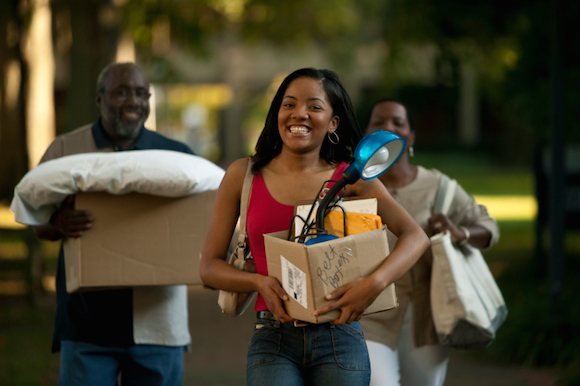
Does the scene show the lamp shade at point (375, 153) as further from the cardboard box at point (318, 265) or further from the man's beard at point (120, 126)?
the man's beard at point (120, 126)

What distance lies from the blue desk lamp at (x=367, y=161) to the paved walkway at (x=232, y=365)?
439 cm

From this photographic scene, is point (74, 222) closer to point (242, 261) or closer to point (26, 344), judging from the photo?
point (242, 261)

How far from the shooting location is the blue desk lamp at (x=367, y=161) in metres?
2.52

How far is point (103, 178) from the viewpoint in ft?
11.5

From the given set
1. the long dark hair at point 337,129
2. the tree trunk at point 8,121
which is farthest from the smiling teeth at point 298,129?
the tree trunk at point 8,121

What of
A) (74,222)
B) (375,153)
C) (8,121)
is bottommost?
(74,222)

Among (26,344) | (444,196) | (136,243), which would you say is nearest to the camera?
(136,243)

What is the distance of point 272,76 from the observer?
42.0 metres

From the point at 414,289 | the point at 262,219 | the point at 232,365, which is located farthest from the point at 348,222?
the point at 232,365

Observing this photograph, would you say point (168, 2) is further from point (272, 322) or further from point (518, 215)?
point (272, 322)

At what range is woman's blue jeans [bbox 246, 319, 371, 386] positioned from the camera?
2725mm

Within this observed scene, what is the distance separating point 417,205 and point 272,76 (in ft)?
126

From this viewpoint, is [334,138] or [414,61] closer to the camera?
[334,138]

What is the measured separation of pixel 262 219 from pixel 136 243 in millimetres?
1023
